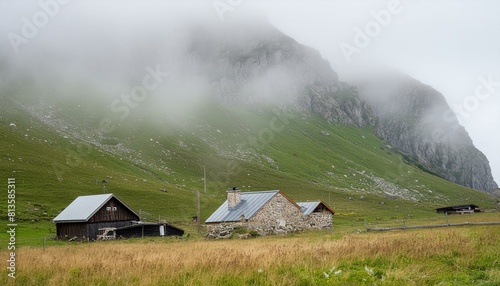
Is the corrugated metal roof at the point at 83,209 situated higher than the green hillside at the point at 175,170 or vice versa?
the green hillside at the point at 175,170

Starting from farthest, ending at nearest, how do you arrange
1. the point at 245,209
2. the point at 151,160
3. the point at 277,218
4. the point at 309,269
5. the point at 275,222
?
the point at 151,160
the point at 277,218
the point at 275,222
the point at 245,209
the point at 309,269

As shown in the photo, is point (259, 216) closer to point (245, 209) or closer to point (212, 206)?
point (245, 209)

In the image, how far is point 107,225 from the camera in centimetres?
6019

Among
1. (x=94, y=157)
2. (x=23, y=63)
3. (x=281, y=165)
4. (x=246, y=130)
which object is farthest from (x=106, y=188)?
(x=23, y=63)

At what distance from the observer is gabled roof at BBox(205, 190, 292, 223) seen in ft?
172

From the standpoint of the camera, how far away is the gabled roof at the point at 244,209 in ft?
172

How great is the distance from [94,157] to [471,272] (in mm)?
119104

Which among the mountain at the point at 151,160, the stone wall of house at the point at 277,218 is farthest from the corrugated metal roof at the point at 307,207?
the mountain at the point at 151,160

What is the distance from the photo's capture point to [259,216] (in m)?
52.5

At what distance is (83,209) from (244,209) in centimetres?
2361

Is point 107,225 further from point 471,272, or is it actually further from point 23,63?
point 23,63

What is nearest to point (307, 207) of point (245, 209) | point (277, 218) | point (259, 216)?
point (277, 218)

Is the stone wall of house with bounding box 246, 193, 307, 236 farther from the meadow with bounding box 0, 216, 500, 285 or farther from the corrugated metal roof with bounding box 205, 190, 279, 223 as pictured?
the meadow with bounding box 0, 216, 500, 285

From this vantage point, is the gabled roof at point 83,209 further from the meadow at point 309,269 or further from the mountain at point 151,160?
the meadow at point 309,269
